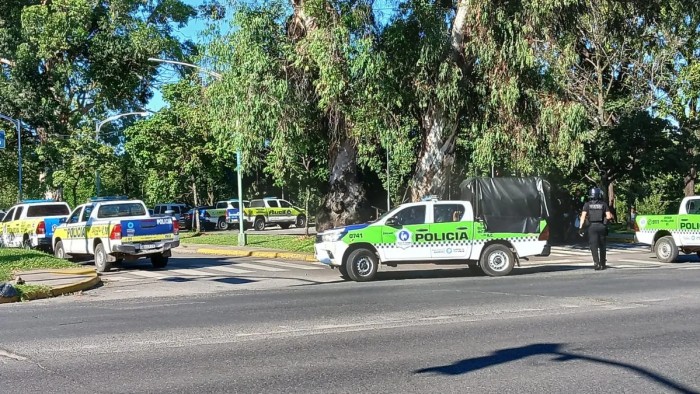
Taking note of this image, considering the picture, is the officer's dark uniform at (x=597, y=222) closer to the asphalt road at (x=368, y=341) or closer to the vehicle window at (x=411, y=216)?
the asphalt road at (x=368, y=341)

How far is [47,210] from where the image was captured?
1016 inches

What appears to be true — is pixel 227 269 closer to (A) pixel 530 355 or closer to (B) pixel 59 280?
(B) pixel 59 280

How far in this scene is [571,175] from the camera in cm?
3045

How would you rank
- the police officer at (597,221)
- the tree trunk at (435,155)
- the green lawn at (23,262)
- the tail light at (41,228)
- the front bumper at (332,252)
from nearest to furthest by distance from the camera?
the front bumper at (332,252) < the police officer at (597,221) < the green lawn at (23,262) < the tree trunk at (435,155) < the tail light at (41,228)

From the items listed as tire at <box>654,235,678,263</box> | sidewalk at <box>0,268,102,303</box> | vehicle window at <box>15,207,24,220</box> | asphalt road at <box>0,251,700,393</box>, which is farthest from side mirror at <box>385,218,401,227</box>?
vehicle window at <box>15,207,24,220</box>

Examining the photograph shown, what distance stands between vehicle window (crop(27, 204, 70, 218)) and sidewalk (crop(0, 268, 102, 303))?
832cm

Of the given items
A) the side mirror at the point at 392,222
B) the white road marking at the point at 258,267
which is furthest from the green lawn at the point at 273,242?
the side mirror at the point at 392,222

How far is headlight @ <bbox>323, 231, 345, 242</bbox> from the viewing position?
15.9 meters

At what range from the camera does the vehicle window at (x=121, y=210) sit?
1997cm

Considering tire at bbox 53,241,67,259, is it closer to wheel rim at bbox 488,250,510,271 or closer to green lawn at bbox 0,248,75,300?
green lawn at bbox 0,248,75,300

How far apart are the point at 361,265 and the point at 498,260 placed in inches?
125

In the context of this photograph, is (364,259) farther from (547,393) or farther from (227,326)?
(547,393)

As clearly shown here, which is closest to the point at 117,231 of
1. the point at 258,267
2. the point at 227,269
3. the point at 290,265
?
the point at 227,269

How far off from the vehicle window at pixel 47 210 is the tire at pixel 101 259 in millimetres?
7211
